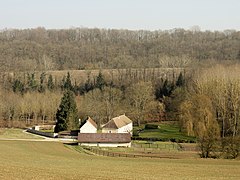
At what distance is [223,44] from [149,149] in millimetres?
111666

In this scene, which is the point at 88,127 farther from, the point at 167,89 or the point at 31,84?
the point at 31,84

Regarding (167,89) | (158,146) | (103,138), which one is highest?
(167,89)

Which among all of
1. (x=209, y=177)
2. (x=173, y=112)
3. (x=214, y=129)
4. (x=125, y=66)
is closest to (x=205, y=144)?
(x=214, y=129)

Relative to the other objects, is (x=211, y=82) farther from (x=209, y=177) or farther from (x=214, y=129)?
(x=209, y=177)

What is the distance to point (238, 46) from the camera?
5620 inches

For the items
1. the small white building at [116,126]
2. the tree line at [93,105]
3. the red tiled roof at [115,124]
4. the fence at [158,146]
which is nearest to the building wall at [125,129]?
the small white building at [116,126]

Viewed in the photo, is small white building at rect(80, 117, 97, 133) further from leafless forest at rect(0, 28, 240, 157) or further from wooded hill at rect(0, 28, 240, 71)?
wooded hill at rect(0, 28, 240, 71)

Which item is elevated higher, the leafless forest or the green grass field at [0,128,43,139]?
the leafless forest

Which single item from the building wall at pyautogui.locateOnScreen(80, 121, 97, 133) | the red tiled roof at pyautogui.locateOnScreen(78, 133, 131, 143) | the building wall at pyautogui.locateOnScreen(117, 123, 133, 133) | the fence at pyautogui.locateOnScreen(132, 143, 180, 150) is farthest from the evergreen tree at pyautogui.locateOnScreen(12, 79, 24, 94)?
the fence at pyautogui.locateOnScreen(132, 143, 180, 150)

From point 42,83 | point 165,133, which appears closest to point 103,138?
point 165,133

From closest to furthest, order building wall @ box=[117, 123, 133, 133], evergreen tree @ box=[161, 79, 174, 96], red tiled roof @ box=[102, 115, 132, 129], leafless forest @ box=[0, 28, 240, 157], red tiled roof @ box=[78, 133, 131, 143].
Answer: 1. red tiled roof @ box=[78, 133, 131, 143]
2. leafless forest @ box=[0, 28, 240, 157]
3. building wall @ box=[117, 123, 133, 133]
4. red tiled roof @ box=[102, 115, 132, 129]
5. evergreen tree @ box=[161, 79, 174, 96]

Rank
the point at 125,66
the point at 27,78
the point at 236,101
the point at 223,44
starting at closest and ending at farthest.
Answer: the point at 236,101 < the point at 27,78 < the point at 125,66 < the point at 223,44

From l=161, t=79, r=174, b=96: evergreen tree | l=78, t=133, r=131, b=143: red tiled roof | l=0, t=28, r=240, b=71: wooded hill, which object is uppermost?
l=0, t=28, r=240, b=71: wooded hill

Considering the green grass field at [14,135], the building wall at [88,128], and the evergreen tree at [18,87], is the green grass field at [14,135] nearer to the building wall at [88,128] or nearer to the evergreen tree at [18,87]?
the building wall at [88,128]
